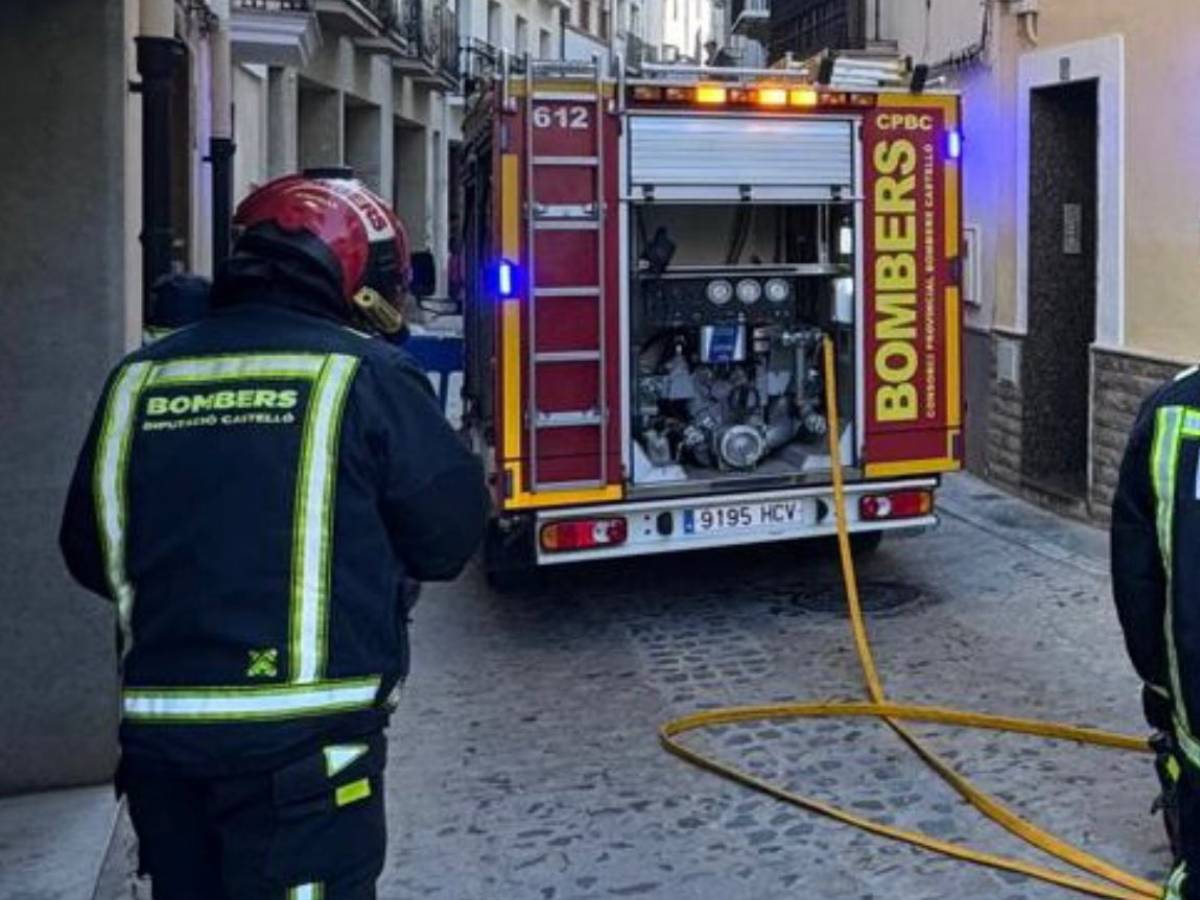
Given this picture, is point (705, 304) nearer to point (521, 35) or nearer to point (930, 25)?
point (930, 25)

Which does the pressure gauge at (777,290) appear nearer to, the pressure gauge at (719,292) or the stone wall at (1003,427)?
the pressure gauge at (719,292)

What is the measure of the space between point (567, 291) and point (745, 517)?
4.59ft

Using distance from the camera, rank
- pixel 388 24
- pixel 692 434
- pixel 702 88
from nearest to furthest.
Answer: pixel 702 88, pixel 692 434, pixel 388 24

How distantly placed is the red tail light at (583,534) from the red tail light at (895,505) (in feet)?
4.12

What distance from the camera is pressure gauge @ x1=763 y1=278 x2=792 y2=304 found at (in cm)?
725

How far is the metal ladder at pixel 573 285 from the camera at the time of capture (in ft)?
21.0

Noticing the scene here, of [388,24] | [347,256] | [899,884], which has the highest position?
[388,24]

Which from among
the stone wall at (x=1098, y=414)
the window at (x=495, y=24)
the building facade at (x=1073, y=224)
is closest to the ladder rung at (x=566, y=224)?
the stone wall at (x=1098, y=414)

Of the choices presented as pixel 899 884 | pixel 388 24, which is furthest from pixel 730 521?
pixel 388 24

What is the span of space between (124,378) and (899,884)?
8.76ft

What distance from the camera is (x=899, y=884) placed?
13.3ft

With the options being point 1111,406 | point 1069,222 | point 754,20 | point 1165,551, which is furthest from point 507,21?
point 1165,551

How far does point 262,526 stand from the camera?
7.57 feet

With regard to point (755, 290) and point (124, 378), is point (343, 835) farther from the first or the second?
point (755, 290)
